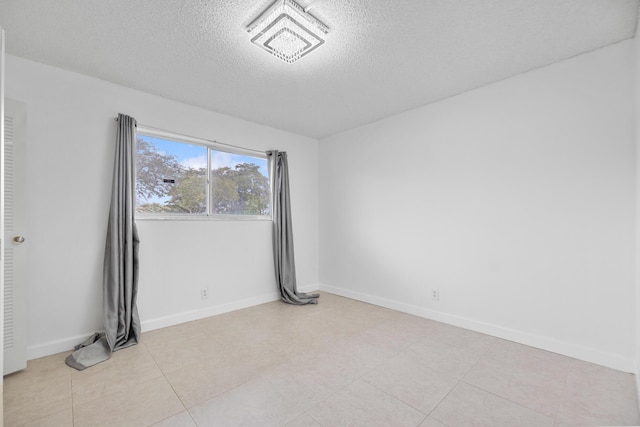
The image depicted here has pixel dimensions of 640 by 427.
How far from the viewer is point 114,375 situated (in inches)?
80.9

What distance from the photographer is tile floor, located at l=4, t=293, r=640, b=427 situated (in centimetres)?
163

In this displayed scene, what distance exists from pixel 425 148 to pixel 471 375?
2.24 metres

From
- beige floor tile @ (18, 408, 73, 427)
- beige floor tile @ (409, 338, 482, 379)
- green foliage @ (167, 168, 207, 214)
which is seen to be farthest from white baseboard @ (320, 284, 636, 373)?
beige floor tile @ (18, 408, 73, 427)

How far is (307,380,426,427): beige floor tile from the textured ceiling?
7.91ft

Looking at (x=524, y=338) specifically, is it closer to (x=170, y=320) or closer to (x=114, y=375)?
(x=114, y=375)

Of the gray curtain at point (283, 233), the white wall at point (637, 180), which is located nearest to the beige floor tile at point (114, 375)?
the gray curtain at point (283, 233)

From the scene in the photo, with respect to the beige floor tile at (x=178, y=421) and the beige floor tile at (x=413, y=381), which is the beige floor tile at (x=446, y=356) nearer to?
the beige floor tile at (x=413, y=381)

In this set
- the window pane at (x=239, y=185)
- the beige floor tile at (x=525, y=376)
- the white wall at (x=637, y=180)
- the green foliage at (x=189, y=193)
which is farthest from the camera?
the window pane at (x=239, y=185)

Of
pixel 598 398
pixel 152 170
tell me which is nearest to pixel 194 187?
pixel 152 170

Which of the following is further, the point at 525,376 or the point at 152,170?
the point at 152,170

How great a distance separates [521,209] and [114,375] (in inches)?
Result: 137

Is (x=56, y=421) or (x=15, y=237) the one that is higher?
(x=15, y=237)

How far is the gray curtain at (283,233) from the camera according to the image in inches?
152

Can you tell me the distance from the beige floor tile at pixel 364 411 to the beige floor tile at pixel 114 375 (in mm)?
1248
